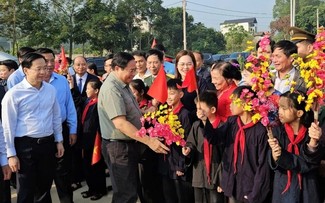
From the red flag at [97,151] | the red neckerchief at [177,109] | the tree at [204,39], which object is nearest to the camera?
the red neckerchief at [177,109]

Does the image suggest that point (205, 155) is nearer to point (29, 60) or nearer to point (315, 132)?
point (315, 132)

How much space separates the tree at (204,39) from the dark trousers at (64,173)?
37868mm

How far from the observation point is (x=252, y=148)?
2.99m

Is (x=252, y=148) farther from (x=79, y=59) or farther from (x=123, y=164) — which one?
(x=79, y=59)

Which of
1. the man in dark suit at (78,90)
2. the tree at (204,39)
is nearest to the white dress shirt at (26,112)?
the man in dark suit at (78,90)

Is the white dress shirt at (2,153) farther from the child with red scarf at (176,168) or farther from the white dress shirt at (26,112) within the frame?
the child with red scarf at (176,168)

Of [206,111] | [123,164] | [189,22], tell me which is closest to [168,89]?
[206,111]

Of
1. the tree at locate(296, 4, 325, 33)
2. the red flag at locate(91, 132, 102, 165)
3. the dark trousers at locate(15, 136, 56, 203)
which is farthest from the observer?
the tree at locate(296, 4, 325, 33)

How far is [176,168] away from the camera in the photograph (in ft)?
11.7

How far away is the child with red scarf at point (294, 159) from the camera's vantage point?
268 centimetres

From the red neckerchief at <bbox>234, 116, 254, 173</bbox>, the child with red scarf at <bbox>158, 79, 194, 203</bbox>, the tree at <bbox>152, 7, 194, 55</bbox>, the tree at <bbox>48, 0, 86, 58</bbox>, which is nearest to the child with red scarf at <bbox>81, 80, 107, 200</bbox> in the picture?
the child with red scarf at <bbox>158, 79, 194, 203</bbox>

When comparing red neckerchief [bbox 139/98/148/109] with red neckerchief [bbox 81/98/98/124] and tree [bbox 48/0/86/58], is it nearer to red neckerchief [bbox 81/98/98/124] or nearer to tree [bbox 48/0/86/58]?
red neckerchief [bbox 81/98/98/124]

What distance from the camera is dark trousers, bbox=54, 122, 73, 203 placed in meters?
4.03

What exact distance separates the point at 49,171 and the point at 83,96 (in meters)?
1.89
